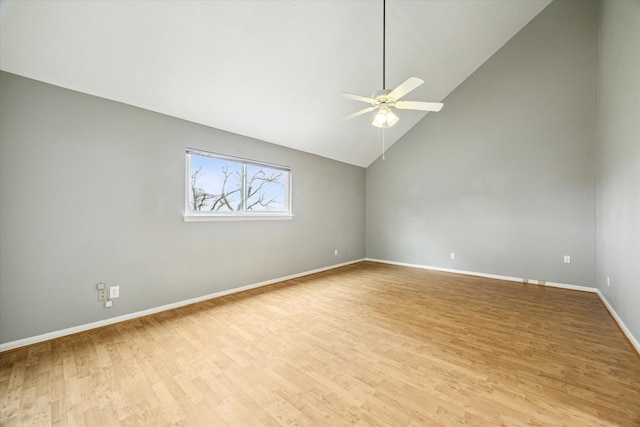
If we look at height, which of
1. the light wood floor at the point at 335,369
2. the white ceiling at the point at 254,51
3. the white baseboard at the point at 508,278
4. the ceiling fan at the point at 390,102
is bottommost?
the light wood floor at the point at 335,369

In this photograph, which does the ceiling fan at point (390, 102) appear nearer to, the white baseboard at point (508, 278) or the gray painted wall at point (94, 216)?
the gray painted wall at point (94, 216)

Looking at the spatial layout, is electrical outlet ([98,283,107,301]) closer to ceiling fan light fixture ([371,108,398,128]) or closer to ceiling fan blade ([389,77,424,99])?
ceiling fan light fixture ([371,108,398,128])

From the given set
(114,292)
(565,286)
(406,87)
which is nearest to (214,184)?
(114,292)

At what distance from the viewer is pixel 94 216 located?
2.53 meters

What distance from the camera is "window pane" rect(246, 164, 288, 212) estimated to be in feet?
13.3

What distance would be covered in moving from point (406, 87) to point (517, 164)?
347 cm

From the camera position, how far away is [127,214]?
273 cm

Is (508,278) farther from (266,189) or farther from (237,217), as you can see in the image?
(237,217)

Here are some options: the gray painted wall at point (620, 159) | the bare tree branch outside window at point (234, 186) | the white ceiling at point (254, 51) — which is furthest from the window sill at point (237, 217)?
the gray painted wall at point (620, 159)

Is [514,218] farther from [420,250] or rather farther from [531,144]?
[420,250]

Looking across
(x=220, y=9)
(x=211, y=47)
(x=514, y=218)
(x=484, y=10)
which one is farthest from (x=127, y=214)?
(x=514, y=218)

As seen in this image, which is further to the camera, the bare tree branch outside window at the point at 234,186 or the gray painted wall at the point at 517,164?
the gray painted wall at the point at 517,164

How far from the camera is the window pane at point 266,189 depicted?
13.3 feet

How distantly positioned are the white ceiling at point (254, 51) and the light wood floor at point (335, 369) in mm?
2547
